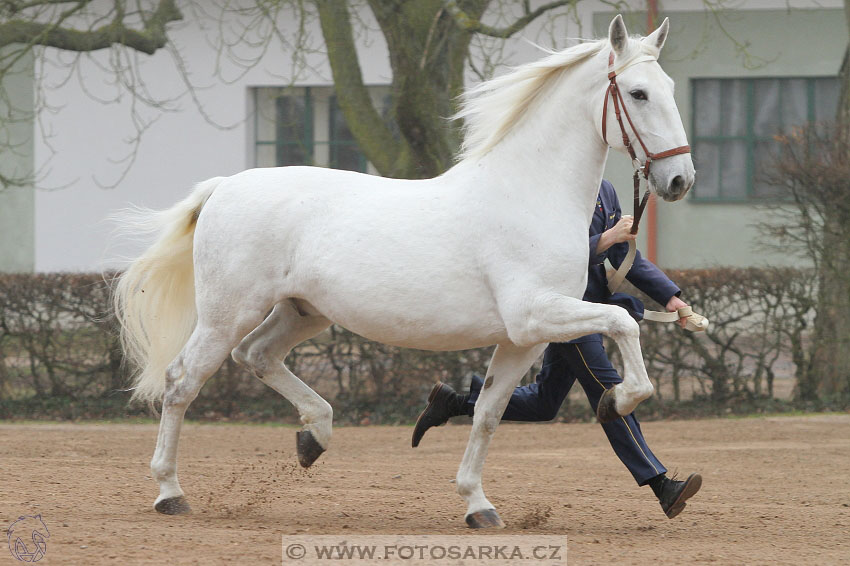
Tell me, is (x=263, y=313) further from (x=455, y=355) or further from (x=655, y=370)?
(x=655, y=370)

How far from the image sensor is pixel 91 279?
9578 mm

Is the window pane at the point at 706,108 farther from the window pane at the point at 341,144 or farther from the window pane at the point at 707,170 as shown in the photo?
the window pane at the point at 341,144

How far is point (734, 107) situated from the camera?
49.8 ft

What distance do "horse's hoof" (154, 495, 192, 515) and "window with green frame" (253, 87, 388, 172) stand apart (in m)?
10.9

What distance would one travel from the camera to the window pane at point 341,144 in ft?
51.9

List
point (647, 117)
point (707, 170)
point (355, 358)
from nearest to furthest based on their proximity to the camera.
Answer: point (647, 117) → point (355, 358) → point (707, 170)

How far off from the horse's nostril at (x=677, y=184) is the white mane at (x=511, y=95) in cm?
78

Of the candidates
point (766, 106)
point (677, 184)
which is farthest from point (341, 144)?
point (677, 184)

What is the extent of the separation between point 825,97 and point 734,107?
4.12 feet

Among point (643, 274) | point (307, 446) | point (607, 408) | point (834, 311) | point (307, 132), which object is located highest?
point (307, 132)

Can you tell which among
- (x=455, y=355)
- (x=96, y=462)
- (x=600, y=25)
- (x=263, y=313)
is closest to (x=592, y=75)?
(x=263, y=313)

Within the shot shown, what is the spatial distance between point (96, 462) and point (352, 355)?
9.94 feet

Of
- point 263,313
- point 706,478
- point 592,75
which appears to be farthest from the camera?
point 706,478

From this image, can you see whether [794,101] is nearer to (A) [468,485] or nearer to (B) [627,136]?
(B) [627,136]
